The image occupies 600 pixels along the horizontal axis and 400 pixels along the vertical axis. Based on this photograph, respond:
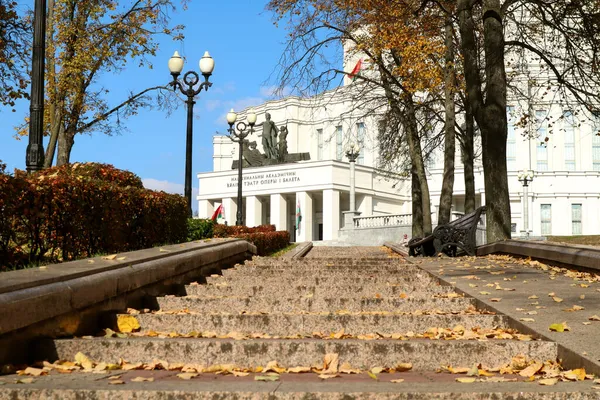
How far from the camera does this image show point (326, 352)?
5.10 m

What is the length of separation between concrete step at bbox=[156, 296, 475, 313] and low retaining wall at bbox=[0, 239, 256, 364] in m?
0.48

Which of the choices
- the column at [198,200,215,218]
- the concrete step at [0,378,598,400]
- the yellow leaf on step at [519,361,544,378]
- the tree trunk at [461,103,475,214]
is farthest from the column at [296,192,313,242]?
the concrete step at [0,378,598,400]

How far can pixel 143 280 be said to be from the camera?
7.23m

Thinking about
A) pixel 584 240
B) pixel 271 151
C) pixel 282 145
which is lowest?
pixel 584 240

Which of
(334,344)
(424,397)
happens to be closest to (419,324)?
(334,344)

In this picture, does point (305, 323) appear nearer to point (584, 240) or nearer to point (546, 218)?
point (584, 240)

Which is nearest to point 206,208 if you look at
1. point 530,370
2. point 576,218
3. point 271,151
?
point 271,151

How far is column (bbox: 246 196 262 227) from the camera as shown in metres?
69.0

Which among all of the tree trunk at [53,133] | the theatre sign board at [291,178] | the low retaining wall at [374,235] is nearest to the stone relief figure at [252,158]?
the theatre sign board at [291,178]

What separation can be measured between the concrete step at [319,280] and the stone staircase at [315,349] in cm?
187

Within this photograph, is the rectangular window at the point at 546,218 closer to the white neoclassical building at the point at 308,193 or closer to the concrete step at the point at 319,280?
the white neoclassical building at the point at 308,193

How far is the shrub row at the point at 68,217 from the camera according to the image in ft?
25.6

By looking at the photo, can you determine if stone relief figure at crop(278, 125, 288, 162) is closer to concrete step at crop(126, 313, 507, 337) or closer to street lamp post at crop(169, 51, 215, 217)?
street lamp post at crop(169, 51, 215, 217)

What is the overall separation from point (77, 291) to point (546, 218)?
192 ft
